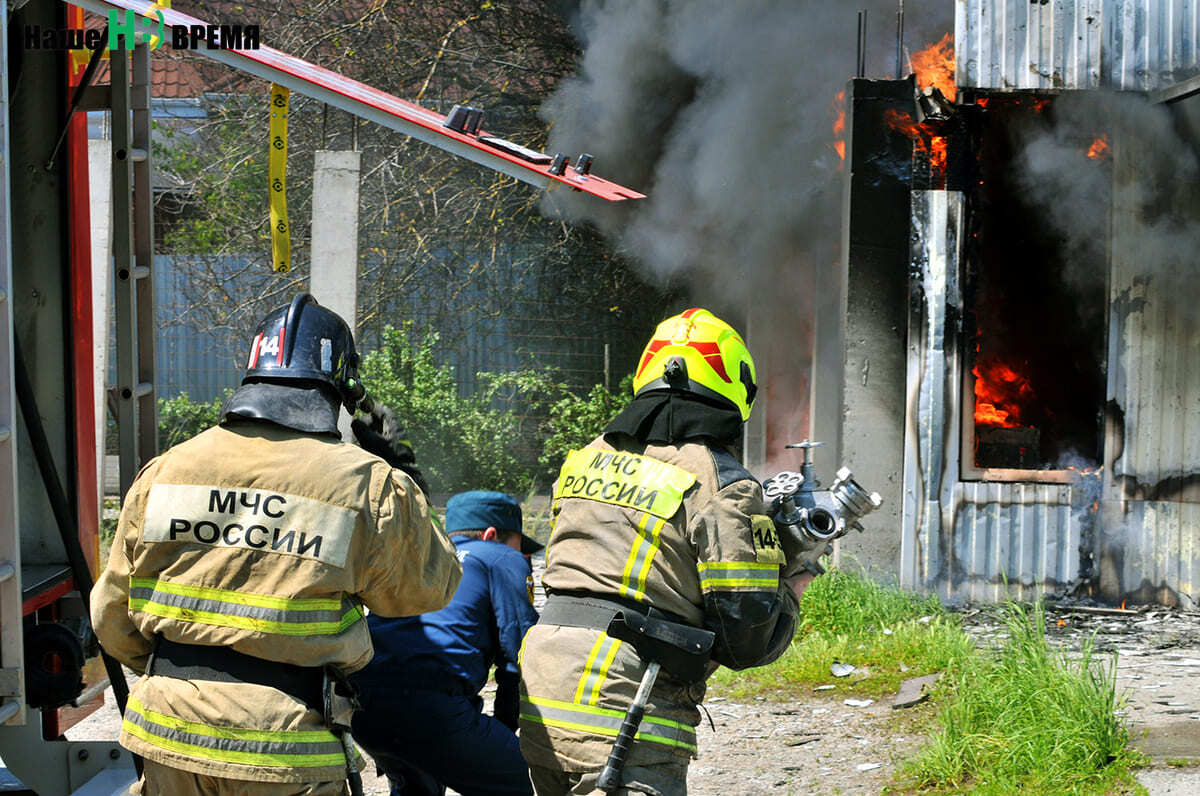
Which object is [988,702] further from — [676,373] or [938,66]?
[938,66]

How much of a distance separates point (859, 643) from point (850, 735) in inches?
51.4

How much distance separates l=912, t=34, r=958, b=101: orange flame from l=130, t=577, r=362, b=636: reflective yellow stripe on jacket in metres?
6.42

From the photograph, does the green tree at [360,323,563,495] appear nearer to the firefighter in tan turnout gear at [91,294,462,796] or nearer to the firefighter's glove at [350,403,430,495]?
the firefighter's glove at [350,403,430,495]

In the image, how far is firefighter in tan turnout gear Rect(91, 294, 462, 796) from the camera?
2.66 metres

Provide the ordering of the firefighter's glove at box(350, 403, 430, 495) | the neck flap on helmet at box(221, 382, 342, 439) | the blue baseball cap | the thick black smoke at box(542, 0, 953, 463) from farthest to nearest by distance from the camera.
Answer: the thick black smoke at box(542, 0, 953, 463)
the blue baseball cap
the firefighter's glove at box(350, 403, 430, 495)
the neck flap on helmet at box(221, 382, 342, 439)

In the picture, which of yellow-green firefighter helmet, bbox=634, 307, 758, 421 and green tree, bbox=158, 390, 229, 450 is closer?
yellow-green firefighter helmet, bbox=634, 307, 758, 421

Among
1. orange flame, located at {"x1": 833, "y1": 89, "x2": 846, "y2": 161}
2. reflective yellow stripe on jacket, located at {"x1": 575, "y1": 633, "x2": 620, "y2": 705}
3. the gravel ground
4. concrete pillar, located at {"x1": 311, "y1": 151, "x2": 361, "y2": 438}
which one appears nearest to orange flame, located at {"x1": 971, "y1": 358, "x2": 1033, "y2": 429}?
orange flame, located at {"x1": 833, "y1": 89, "x2": 846, "y2": 161}

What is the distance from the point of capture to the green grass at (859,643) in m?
6.47

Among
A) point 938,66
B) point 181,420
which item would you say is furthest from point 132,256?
point 181,420

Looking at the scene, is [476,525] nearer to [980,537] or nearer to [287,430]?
[287,430]

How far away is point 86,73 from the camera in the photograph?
148 inches

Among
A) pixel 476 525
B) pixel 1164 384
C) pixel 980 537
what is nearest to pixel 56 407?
pixel 476 525

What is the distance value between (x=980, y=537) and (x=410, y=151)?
Result: 6905 mm

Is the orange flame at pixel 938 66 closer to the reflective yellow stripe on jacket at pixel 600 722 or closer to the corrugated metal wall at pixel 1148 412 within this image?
the corrugated metal wall at pixel 1148 412
